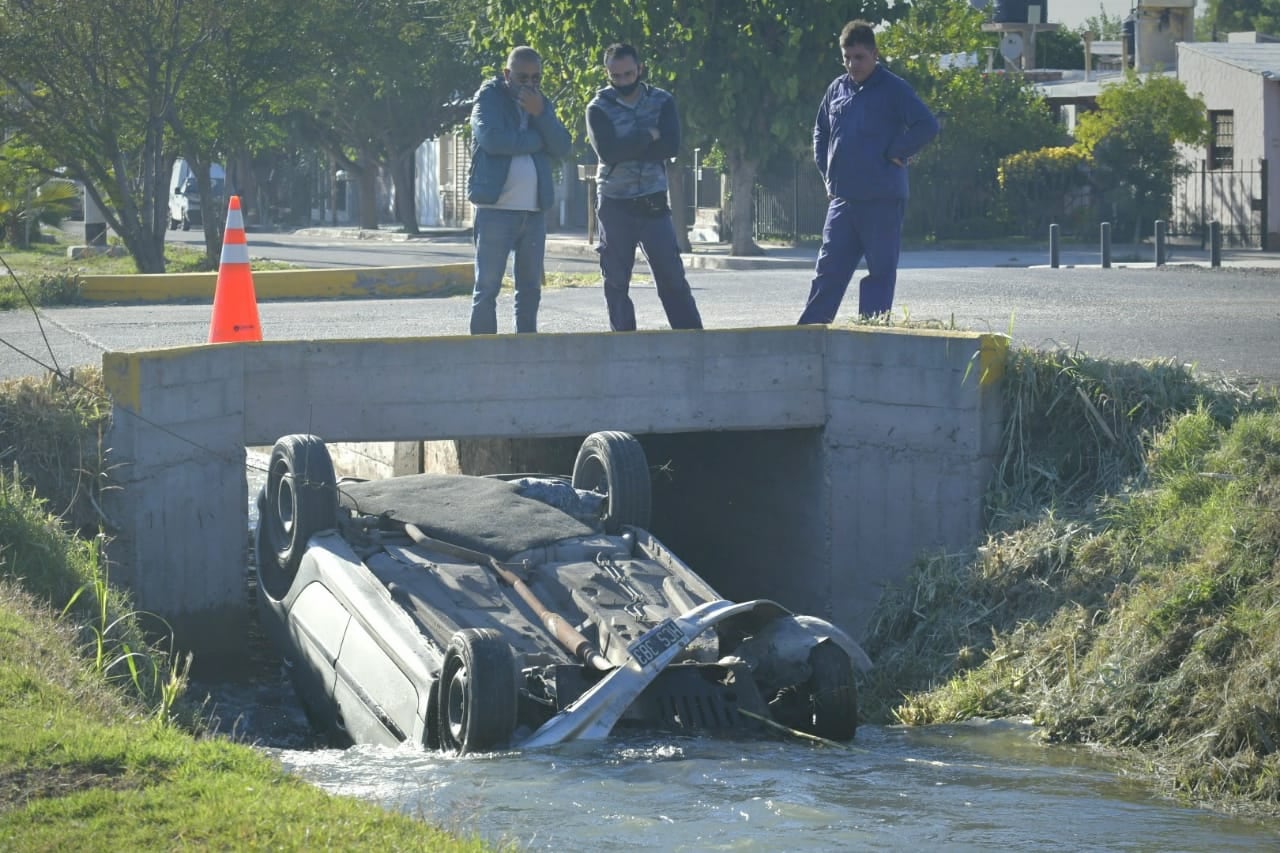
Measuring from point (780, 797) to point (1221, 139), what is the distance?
109 feet

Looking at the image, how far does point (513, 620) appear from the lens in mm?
8508

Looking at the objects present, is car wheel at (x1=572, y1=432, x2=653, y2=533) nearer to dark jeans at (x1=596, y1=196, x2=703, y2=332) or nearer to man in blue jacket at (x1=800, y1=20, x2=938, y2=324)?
dark jeans at (x1=596, y1=196, x2=703, y2=332)

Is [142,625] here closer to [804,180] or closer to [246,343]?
[246,343]

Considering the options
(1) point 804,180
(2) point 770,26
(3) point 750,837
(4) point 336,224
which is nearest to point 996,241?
(1) point 804,180

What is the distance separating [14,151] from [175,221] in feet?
107

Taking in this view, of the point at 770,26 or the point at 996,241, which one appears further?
the point at 996,241

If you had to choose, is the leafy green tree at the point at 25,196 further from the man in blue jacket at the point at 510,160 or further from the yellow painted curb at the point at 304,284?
the man in blue jacket at the point at 510,160

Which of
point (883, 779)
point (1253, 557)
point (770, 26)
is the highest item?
point (770, 26)

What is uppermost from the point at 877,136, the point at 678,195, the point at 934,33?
the point at 934,33

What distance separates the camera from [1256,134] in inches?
1383

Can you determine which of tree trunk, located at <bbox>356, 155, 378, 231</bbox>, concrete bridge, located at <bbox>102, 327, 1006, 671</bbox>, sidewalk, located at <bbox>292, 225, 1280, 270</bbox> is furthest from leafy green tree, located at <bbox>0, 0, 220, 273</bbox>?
tree trunk, located at <bbox>356, 155, 378, 231</bbox>

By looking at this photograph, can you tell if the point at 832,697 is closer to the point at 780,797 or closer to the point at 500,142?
the point at 780,797

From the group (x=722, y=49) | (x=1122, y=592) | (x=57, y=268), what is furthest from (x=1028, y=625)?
(x=722, y=49)

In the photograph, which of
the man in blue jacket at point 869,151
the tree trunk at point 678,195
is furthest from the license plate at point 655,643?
the tree trunk at point 678,195
